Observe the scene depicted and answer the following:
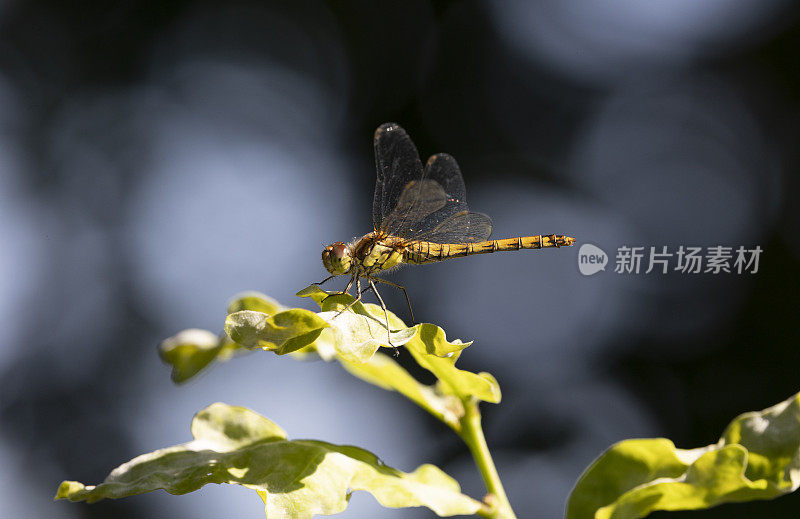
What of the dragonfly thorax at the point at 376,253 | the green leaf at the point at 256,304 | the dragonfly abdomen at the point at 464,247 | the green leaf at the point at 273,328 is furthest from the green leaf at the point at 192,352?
the dragonfly abdomen at the point at 464,247

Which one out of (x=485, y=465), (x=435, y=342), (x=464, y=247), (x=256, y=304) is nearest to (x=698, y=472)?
(x=485, y=465)

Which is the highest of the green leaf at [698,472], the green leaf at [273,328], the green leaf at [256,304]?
the green leaf at [256,304]

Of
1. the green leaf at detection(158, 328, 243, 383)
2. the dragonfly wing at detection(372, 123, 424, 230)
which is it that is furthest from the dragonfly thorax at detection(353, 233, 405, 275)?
the green leaf at detection(158, 328, 243, 383)

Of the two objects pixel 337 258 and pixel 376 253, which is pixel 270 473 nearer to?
pixel 337 258

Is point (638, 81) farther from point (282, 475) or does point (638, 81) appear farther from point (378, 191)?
point (282, 475)

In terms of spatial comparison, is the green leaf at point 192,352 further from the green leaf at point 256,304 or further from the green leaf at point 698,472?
the green leaf at point 698,472

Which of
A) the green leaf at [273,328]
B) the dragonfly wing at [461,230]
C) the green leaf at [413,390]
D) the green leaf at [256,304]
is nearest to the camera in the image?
the green leaf at [273,328]
